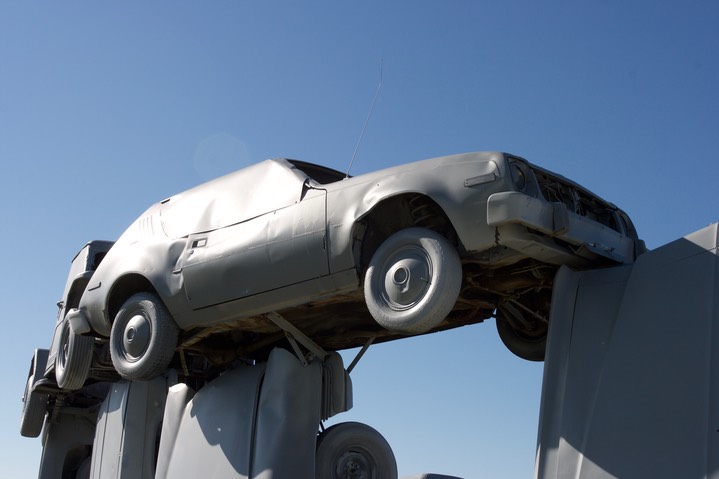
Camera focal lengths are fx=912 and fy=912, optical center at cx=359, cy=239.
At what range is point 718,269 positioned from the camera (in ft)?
25.2

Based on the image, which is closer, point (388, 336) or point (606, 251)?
point (606, 251)

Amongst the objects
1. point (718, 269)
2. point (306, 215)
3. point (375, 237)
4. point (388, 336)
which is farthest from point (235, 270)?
point (718, 269)

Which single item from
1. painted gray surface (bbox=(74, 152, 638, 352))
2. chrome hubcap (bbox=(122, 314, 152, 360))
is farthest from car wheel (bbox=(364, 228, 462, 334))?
chrome hubcap (bbox=(122, 314, 152, 360))

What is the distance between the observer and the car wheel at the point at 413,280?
800 centimetres

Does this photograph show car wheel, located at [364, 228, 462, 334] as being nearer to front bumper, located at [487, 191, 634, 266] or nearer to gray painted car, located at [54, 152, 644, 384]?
gray painted car, located at [54, 152, 644, 384]

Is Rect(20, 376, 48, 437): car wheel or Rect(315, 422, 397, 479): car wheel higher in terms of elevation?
Rect(20, 376, 48, 437): car wheel

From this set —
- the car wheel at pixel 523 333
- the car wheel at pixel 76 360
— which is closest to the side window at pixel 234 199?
the car wheel at pixel 76 360

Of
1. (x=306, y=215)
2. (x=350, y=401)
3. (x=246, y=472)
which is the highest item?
(x=306, y=215)

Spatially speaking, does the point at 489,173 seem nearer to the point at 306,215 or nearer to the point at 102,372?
the point at 306,215

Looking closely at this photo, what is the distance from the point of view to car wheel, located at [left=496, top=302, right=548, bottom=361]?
10320mm

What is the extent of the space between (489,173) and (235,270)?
3.23m

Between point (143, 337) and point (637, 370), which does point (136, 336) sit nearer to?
point (143, 337)

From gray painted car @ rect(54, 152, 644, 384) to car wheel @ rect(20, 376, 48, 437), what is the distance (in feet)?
15.6

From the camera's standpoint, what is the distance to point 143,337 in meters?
10.8
